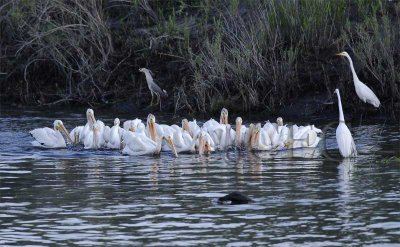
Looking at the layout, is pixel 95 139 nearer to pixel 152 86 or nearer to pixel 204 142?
pixel 204 142

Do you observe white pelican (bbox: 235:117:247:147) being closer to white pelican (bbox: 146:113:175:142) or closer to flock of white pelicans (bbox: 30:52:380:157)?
flock of white pelicans (bbox: 30:52:380:157)

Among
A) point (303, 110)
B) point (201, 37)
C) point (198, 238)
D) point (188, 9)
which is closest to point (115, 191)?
point (198, 238)

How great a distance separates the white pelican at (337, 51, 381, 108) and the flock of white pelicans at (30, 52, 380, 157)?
2410mm

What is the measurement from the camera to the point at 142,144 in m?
17.2

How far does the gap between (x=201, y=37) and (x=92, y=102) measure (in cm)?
264

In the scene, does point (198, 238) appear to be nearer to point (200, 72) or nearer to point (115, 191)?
point (115, 191)

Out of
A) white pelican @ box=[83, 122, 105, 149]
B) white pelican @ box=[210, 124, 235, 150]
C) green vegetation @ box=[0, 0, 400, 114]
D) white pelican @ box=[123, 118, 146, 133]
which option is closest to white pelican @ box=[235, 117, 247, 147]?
white pelican @ box=[210, 124, 235, 150]

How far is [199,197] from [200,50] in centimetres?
1043

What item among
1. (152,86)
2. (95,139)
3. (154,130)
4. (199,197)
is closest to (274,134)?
(154,130)

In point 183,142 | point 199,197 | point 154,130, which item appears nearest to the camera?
point 199,197

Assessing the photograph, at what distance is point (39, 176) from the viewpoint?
14953 millimetres

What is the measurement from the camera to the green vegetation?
72.4 feet

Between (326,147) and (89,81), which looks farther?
(89,81)

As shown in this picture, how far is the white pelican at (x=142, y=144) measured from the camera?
56.6ft
